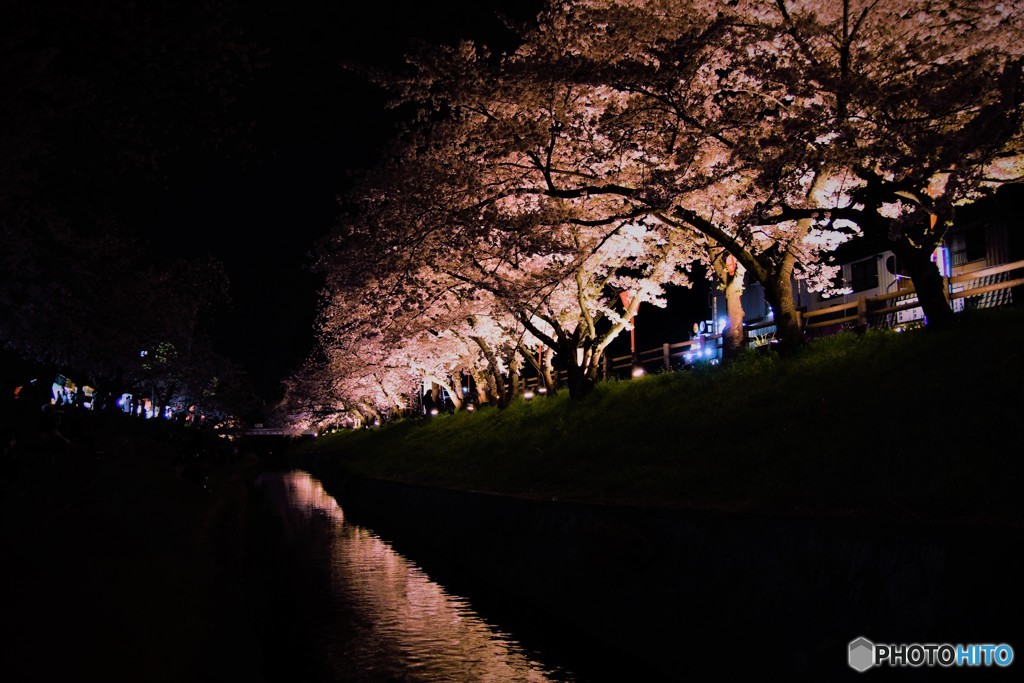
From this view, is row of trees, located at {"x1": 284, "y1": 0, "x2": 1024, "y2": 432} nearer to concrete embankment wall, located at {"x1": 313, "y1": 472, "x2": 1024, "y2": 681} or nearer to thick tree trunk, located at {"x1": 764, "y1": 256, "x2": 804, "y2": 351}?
thick tree trunk, located at {"x1": 764, "y1": 256, "x2": 804, "y2": 351}

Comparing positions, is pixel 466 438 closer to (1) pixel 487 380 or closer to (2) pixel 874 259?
(1) pixel 487 380

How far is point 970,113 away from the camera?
43.4ft

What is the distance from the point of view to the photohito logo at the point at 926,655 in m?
5.05

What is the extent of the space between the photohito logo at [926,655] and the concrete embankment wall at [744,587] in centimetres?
6

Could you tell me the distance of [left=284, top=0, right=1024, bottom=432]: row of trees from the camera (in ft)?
40.0

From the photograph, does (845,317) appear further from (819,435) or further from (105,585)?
(105,585)

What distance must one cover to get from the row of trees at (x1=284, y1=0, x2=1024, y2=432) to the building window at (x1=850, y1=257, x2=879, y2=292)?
34.0 ft

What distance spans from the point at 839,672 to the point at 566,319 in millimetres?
20135

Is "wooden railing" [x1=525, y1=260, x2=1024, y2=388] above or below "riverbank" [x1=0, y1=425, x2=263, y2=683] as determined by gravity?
above

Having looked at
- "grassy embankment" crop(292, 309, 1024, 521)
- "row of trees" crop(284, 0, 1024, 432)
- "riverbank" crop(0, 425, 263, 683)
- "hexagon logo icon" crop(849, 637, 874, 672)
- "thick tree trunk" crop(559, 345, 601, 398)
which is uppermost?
"row of trees" crop(284, 0, 1024, 432)

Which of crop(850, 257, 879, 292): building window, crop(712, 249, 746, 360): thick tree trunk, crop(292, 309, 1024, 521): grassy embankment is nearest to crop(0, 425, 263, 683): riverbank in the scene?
crop(292, 309, 1024, 521): grassy embankment

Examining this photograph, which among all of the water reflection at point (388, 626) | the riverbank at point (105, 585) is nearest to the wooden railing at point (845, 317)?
the water reflection at point (388, 626)

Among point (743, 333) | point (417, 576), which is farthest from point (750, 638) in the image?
point (743, 333)

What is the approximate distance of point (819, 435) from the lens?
12336 mm
